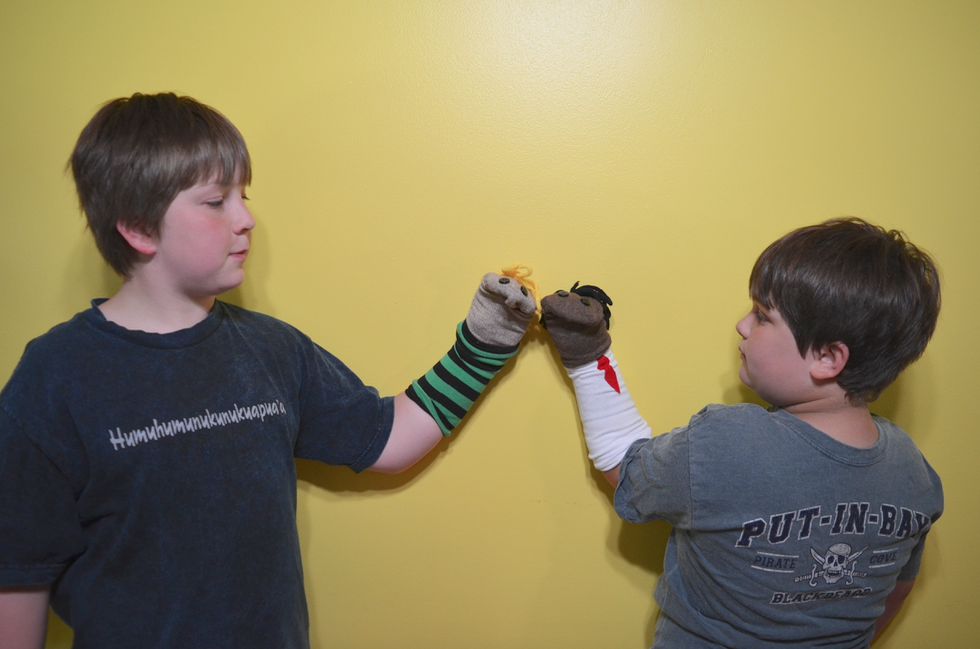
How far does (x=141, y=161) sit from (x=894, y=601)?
1.25 metres

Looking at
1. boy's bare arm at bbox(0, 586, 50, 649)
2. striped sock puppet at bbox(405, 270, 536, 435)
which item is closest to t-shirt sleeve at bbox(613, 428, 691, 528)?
striped sock puppet at bbox(405, 270, 536, 435)

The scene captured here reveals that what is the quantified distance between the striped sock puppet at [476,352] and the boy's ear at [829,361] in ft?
1.22

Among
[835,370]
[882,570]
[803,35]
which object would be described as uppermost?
[803,35]

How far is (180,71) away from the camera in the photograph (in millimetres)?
952

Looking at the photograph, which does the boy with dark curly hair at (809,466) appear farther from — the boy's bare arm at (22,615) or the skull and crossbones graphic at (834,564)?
the boy's bare arm at (22,615)

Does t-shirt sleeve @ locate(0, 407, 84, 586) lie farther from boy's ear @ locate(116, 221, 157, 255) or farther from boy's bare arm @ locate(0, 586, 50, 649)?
boy's ear @ locate(116, 221, 157, 255)

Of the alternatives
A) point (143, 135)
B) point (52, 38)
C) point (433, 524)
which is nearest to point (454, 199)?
point (143, 135)

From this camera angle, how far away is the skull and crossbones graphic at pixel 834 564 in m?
0.80

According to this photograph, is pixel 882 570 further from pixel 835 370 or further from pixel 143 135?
pixel 143 135

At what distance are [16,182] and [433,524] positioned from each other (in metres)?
0.83

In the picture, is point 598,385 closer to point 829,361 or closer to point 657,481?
point 657,481

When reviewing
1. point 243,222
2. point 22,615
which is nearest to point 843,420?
point 243,222

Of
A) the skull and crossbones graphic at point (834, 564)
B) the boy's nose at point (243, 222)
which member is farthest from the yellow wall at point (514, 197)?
the skull and crossbones graphic at point (834, 564)

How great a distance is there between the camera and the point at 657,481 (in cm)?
85
